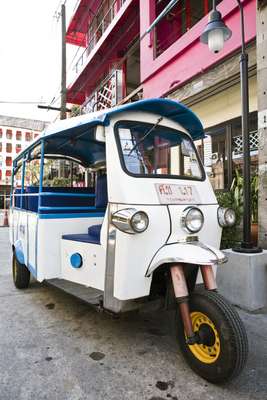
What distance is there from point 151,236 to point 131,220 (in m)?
0.29

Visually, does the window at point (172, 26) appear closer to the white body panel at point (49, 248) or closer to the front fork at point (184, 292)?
the white body panel at point (49, 248)

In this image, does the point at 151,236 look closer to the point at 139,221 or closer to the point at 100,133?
the point at 139,221

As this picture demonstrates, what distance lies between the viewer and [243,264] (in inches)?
150

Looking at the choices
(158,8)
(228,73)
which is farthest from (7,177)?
(228,73)

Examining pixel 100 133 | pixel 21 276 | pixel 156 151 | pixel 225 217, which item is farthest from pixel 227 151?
pixel 21 276

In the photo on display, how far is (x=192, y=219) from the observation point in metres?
2.68

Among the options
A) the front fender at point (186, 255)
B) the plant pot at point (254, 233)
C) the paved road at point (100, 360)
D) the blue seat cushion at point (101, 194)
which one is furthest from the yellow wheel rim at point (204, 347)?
the plant pot at point (254, 233)

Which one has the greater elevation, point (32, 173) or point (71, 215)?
point (32, 173)

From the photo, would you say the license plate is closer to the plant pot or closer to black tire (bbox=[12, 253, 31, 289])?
the plant pot

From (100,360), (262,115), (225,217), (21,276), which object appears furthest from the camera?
(21,276)

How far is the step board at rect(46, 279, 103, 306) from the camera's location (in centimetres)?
277

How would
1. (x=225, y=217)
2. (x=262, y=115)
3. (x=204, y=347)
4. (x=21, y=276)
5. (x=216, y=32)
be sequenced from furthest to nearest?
(x=21, y=276), (x=262, y=115), (x=216, y=32), (x=225, y=217), (x=204, y=347)

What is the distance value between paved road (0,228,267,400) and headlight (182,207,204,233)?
1180mm

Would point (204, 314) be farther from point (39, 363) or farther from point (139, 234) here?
point (39, 363)
